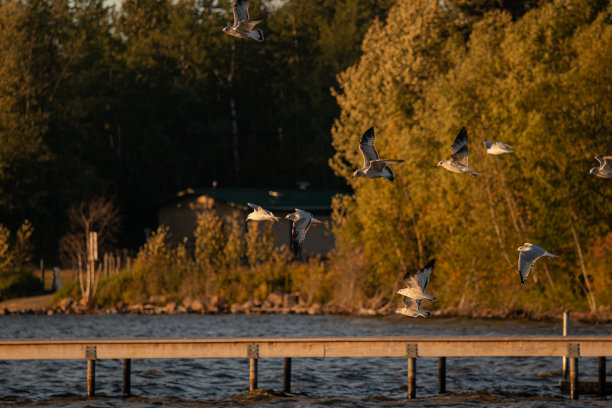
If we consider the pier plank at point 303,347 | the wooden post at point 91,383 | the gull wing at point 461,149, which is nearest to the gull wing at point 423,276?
the gull wing at point 461,149

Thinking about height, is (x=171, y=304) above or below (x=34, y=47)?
below

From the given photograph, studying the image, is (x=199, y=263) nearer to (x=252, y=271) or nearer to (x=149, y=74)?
(x=252, y=271)

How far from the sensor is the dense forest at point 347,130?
4872cm

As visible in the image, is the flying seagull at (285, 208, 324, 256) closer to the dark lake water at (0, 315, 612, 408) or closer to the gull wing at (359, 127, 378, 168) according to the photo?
the gull wing at (359, 127, 378, 168)

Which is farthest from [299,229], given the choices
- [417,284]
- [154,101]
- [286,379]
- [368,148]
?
[154,101]

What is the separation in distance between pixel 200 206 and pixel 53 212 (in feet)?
39.7

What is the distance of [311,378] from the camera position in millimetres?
33156

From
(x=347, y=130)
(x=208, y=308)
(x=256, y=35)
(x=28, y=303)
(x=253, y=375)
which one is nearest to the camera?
(x=256, y=35)

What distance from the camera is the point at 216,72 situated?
3772 inches

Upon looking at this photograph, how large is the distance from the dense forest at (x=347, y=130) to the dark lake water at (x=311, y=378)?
610cm

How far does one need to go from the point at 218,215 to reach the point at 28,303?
2115 cm

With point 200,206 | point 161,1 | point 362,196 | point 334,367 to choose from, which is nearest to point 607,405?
point 334,367

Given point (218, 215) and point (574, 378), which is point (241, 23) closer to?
point (574, 378)

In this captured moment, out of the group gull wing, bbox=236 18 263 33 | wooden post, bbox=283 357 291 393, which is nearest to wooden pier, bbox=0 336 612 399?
wooden post, bbox=283 357 291 393
